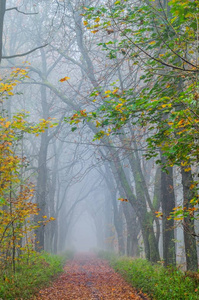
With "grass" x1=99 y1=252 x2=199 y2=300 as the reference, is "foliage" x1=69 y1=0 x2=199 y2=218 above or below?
above

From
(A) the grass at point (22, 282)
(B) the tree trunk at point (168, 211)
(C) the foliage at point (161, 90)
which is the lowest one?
(A) the grass at point (22, 282)

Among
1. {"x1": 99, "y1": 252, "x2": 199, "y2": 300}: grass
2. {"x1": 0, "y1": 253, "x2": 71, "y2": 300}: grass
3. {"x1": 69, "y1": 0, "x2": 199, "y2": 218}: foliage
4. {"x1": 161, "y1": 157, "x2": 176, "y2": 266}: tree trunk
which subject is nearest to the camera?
{"x1": 69, "y1": 0, "x2": 199, "y2": 218}: foliage

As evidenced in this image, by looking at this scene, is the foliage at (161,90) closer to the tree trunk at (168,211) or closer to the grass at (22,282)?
the tree trunk at (168,211)

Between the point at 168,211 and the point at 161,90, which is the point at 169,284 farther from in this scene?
the point at 161,90

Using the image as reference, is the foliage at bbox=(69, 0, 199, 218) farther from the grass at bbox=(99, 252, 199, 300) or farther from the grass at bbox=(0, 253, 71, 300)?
the grass at bbox=(0, 253, 71, 300)

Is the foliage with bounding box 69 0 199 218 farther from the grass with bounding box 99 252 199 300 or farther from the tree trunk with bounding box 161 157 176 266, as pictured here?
the tree trunk with bounding box 161 157 176 266

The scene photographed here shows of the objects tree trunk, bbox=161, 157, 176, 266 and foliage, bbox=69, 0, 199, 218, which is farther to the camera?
tree trunk, bbox=161, 157, 176, 266

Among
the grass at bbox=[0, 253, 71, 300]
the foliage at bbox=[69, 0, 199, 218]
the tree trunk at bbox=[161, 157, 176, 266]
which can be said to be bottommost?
the grass at bbox=[0, 253, 71, 300]

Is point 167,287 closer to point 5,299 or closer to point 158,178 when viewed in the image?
point 5,299

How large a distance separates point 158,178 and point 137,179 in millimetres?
902

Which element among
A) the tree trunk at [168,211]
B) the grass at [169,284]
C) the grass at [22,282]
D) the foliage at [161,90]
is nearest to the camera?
the foliage at [161,90]

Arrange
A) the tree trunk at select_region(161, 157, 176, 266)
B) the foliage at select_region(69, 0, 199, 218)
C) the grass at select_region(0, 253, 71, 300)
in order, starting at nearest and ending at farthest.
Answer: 1. the foliage at select_region(69, 0, 199, 218)
2. the grass at select_region(0, 253, 71, 300)
3. the tree trunk at select_region(161, 157, 176, 266)

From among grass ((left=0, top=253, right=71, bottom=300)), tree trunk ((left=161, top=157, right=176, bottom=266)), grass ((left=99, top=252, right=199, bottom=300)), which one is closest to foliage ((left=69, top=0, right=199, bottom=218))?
grass ((left=99, top=252, right=199, bottom=300))

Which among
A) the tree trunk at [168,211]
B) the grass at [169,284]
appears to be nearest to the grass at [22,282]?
the grass at [169,284]
